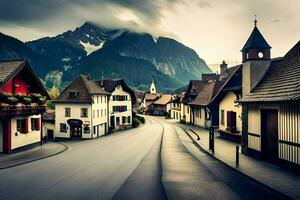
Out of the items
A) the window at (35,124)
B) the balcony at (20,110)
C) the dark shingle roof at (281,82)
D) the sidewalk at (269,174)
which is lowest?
the sidewalk at (269,174)

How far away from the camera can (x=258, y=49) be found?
21.3 m

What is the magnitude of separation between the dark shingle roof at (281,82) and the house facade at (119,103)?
1490 inches

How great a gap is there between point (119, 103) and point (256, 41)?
39552mm

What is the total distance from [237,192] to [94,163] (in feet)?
38.5

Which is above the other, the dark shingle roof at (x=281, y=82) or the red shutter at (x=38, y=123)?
the dark shingle roof at (x=281, y=82)

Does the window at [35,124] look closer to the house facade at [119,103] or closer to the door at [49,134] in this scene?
the door at [49,134]

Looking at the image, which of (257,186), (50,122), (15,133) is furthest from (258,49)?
(50,122)

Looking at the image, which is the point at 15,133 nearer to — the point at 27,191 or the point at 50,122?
the point at 27,191

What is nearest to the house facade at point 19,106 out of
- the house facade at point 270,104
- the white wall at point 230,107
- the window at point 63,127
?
the window at point 63,127

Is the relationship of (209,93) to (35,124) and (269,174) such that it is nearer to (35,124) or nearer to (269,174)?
(35,124)

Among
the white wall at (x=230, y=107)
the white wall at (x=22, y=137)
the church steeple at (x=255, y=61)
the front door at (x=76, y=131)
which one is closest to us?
the church steeple at (x=255, y=61)

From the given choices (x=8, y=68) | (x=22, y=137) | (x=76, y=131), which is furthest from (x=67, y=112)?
(x=8, y=68)

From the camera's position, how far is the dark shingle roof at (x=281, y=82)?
15.8m

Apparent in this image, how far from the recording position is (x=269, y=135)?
1792 cm
